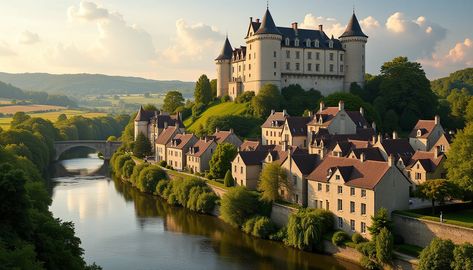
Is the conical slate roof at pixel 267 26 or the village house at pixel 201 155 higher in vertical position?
the conical slate roof at pixel 267 26

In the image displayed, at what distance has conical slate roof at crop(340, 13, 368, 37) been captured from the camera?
86812 mm

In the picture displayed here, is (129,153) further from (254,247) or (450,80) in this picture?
(450,80)

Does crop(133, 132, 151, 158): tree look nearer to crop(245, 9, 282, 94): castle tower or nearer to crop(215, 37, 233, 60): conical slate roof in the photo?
crop(245, 9, 282, 94): castle tower

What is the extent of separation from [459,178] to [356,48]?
51480 millimetres

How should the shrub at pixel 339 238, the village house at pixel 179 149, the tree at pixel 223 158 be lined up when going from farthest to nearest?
the village house at pixel 179 149, the tree at pixel 223 158, the shrub at pixel 339 238

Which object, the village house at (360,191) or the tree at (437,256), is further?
the village house at (360,191)

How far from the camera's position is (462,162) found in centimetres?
3884

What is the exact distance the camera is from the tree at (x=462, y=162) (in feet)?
124

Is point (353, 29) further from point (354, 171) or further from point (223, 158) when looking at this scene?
point (354, 171)

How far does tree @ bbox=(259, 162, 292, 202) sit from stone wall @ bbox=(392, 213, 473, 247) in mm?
10457

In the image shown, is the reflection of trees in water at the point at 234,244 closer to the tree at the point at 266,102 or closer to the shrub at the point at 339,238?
the shrub at the point at 339,238

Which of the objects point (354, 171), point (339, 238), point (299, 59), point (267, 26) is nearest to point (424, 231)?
point (339, 238)

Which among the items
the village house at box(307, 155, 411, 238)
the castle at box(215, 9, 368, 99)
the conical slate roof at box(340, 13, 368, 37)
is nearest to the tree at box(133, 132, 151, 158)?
the castle at box(215, 9, 368, 99)

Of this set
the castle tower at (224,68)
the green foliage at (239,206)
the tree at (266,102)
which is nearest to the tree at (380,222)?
the green foliage at (239,206)
